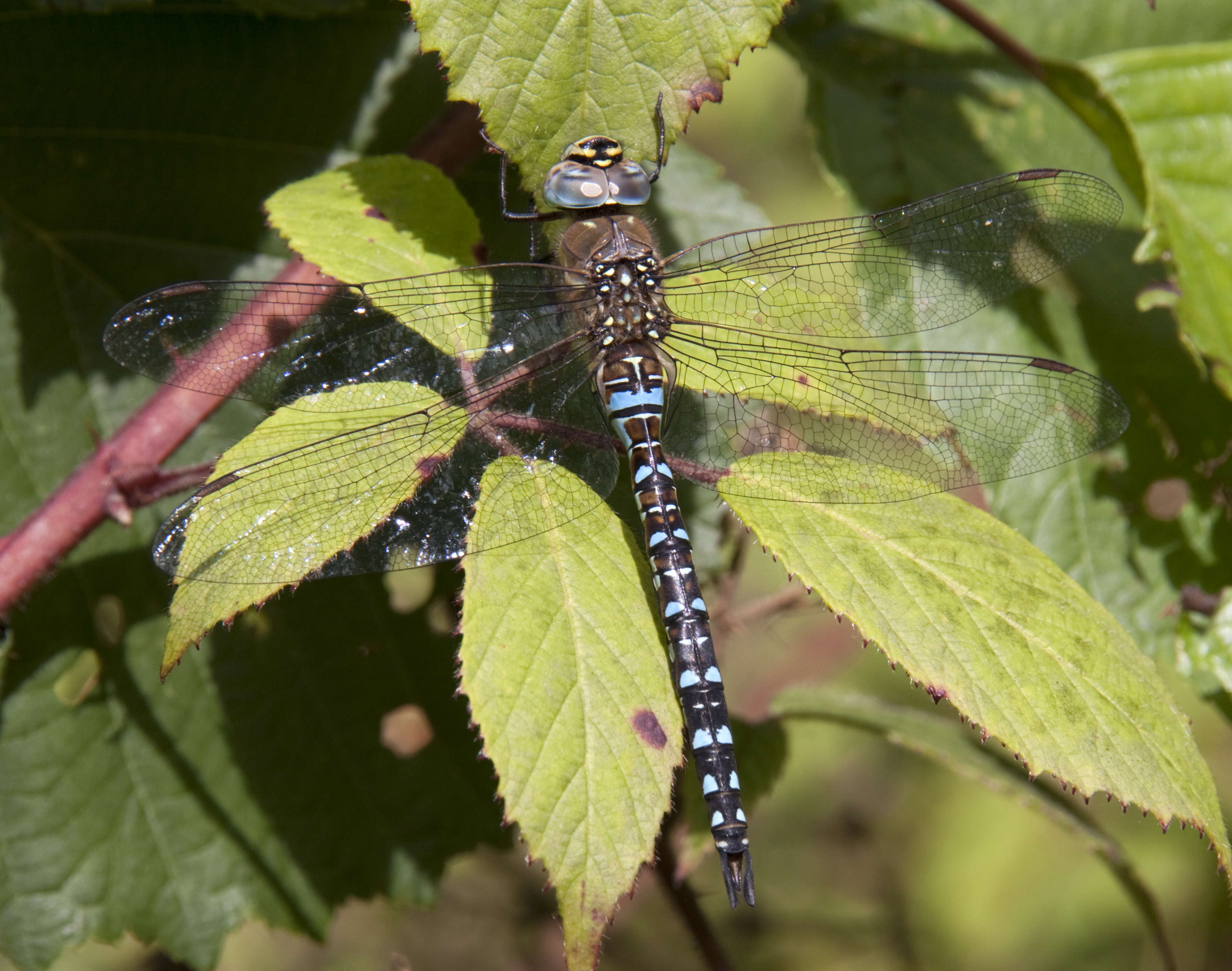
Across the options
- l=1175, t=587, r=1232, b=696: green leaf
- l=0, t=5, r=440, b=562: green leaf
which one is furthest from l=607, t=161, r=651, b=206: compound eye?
l=1175, t=587, r=1232, b=696: green leaf

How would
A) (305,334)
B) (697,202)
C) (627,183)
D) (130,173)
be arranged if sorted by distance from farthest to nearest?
1. (697,202)
2. (130,173)
3. (627,183)
4. (305,334)

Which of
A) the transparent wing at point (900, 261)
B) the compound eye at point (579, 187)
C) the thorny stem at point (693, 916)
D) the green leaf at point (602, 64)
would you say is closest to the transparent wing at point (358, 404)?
the compound eye at point (579, 187)

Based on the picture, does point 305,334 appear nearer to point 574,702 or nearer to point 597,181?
point 597,181

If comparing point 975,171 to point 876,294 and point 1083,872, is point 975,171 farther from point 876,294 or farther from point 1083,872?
point 1083,872

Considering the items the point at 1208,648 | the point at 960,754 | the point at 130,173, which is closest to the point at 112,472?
the point at 130,173

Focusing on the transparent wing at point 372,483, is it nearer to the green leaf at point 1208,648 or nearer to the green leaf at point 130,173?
the green leaf at point 130,173

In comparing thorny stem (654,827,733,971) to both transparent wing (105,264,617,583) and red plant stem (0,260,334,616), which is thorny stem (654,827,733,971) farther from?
red plant stem (0,260,334,616)
